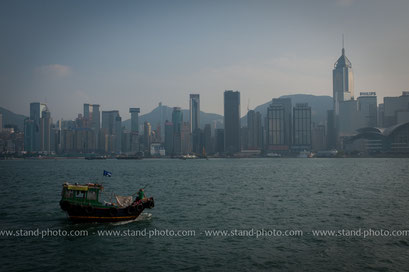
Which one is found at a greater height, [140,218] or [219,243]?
[140,218]

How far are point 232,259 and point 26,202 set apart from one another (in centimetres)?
3348

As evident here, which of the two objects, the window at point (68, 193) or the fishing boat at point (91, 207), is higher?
the window at point (68, 193)

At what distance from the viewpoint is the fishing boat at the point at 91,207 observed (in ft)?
104

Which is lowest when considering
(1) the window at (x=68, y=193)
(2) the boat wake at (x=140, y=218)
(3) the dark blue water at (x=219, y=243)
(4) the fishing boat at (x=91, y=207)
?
(3) the dark blue water at (x=219, y=243)

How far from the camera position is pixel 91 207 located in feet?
104

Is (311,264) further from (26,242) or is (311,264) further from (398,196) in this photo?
(398,196)

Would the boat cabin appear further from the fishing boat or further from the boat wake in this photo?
the boat wake

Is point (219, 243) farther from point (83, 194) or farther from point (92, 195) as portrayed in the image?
point (83, 194)

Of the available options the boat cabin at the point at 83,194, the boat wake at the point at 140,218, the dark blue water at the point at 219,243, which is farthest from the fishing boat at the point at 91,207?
the dark blue water at the point at 219,243

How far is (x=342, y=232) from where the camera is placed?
93.2 ft

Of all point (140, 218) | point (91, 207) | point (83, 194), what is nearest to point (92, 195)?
point (83, 194)

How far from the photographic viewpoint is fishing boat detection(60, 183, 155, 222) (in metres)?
31.6

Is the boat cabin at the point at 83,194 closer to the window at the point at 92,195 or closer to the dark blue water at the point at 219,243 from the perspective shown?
the window at the point at 92,195

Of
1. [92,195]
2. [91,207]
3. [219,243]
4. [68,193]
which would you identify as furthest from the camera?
[68,193]
